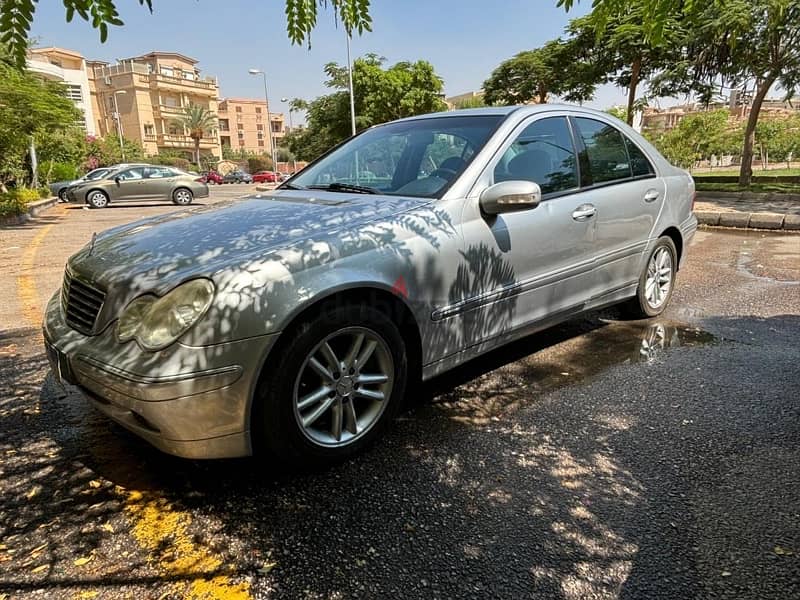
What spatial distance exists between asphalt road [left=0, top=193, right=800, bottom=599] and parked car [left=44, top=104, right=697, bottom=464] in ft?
0.95

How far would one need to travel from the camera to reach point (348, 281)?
7.56 feet

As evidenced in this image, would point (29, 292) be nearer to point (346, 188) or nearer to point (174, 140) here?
point (346, 188)

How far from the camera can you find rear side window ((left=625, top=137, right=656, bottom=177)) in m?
3.97

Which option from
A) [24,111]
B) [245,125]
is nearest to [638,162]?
[24,111]

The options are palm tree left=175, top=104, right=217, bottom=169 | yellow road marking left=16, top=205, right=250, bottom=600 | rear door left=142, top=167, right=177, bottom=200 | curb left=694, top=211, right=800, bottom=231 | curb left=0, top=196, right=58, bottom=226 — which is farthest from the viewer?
palm tree left=175, top=104, right=217, bottom=169

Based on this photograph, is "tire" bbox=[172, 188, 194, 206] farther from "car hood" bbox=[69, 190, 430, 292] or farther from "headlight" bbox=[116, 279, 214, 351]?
"headlight" bbox=[116, 279, 214, 351]

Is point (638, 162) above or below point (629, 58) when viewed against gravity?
below

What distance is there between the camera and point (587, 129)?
369 cm

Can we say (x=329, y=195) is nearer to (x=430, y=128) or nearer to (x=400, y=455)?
(x=430, y=128)

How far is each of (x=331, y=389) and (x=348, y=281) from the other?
48cm

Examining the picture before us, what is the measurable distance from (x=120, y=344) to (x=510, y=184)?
6.31 ft

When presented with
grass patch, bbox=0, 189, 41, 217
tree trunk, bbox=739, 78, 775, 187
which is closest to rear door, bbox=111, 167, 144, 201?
grass patch, bbox=0, 189, 41, 217

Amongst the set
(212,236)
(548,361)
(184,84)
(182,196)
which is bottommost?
(548,361)

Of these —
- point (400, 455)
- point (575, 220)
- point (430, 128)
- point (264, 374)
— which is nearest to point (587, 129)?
point (575, 220)
